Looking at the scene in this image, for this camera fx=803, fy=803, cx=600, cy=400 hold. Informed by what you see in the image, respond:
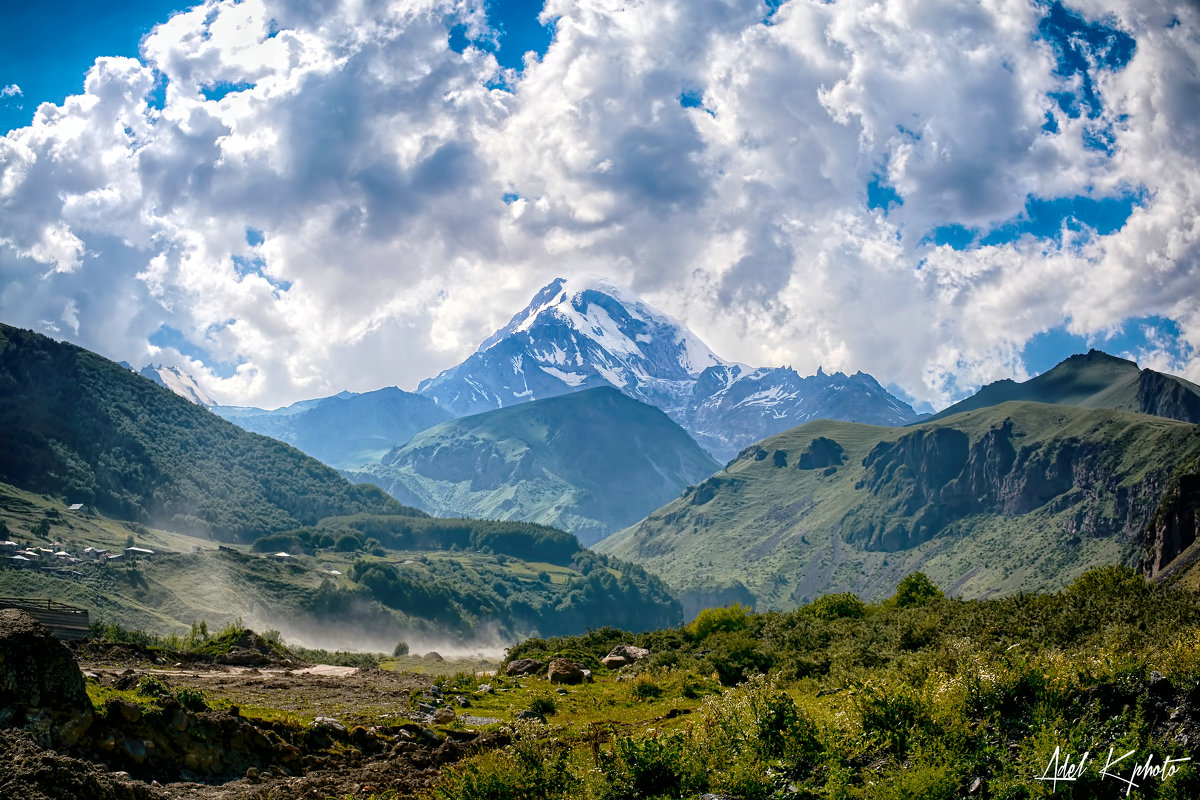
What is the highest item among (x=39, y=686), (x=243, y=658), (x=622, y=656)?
(x=39, y=686)

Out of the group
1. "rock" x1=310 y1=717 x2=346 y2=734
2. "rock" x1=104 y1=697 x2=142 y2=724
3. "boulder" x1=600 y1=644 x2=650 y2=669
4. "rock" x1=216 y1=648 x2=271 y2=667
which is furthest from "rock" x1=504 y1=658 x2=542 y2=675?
"rock" x1=104 y1=697 x2=142 y2=724

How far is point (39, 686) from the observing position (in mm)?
17500

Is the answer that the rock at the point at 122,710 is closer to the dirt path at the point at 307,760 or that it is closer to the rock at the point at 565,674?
the dirt path at the point at 307,760

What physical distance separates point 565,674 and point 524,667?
5.86 meters

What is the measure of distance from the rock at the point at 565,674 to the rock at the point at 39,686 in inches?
1113

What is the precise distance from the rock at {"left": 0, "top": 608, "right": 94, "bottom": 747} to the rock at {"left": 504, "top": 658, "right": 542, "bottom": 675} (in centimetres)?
3214

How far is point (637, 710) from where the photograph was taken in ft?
110

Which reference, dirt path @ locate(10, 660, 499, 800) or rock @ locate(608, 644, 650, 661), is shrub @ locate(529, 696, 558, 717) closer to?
dirt path @ locate(10, 660, 499, 800)

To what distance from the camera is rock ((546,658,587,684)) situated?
4366cm

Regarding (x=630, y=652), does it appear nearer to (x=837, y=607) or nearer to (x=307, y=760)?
(x=837, y=607)

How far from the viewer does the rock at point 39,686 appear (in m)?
17.0

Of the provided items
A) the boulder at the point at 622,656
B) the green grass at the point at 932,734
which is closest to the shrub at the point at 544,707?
the green grass at the point at 932,734

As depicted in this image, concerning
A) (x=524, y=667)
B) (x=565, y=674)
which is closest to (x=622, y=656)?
(x=524, y=667)

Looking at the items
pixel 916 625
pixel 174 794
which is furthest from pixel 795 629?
pixel 174 794
